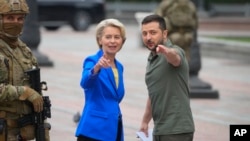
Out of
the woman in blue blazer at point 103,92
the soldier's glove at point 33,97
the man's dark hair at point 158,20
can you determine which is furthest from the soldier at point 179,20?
the soldier's glove at point 33,97

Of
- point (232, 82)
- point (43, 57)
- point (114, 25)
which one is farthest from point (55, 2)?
point (114, 25)

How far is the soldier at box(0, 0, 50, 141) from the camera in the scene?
19.2 feet

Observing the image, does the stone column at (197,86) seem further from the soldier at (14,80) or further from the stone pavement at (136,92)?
the soldier at (14,80)

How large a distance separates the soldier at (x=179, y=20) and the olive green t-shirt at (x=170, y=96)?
7.20 meters

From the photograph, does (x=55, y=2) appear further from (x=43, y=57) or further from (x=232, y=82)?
(x=232, y=82)

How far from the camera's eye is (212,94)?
1448cm

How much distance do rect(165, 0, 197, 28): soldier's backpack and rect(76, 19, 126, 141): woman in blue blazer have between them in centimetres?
719

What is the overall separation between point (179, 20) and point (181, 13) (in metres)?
0.16

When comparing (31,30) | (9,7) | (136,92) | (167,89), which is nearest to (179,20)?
(136,92)

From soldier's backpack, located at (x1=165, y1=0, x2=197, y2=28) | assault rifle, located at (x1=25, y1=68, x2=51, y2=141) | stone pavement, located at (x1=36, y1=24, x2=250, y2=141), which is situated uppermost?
soldier's backpack, located at (x1=165, y1=0, x2=197, y2=28)

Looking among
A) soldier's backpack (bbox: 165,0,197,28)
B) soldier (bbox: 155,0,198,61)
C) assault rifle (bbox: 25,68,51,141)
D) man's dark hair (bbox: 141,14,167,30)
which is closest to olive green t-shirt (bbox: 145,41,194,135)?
man's dark hair (bbox: 141,14,167,30)

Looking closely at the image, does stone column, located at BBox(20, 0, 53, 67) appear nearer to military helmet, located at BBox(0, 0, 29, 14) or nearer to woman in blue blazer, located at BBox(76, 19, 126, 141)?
woman in blue blazer, located at BBox(76, 19, 126, 141)

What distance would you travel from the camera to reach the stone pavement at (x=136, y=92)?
11266 millimetres

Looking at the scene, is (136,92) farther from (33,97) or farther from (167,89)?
(33,97)
